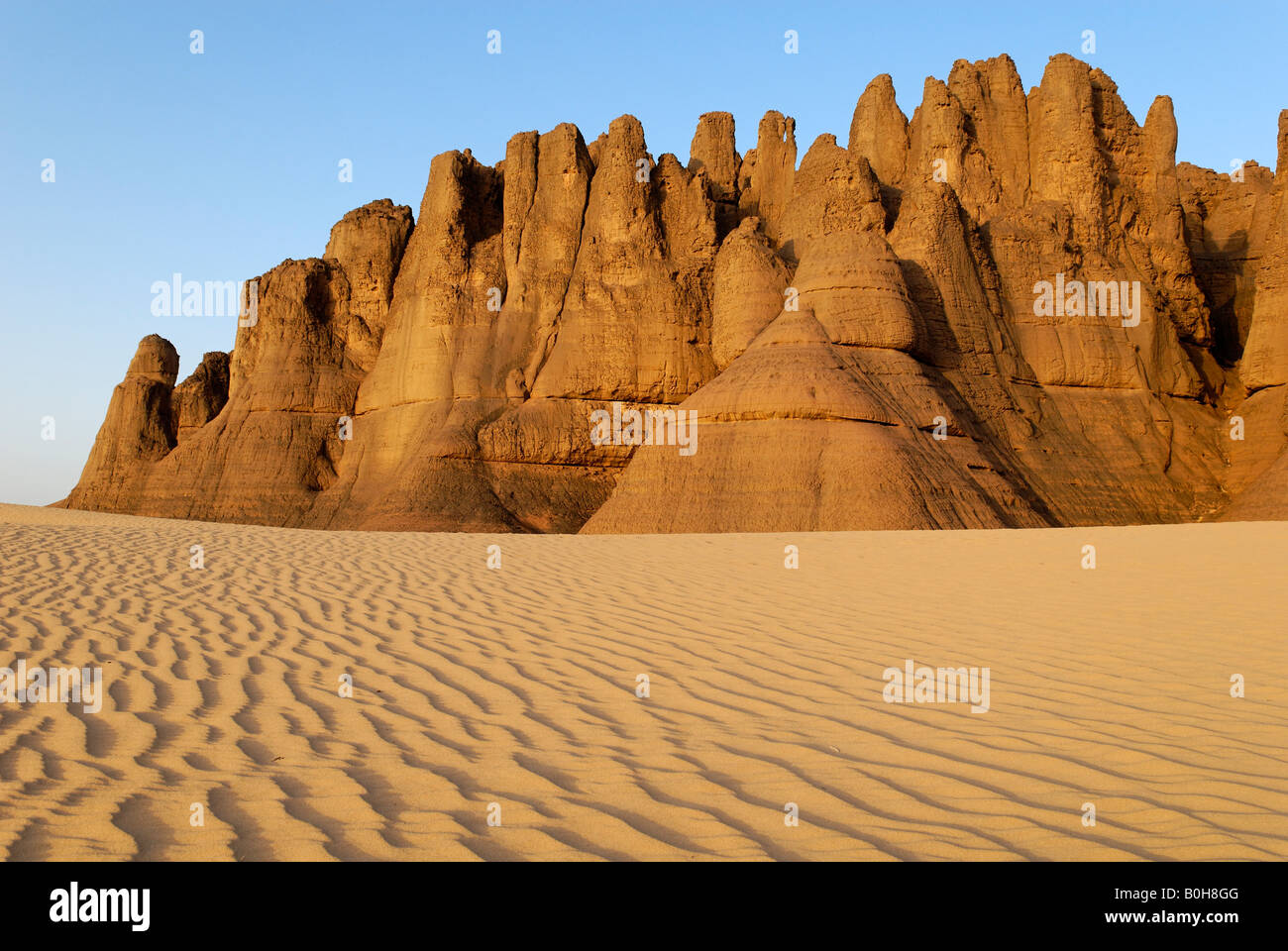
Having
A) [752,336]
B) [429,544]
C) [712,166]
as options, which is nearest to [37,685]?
[429,544]

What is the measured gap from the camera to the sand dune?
3191 mm

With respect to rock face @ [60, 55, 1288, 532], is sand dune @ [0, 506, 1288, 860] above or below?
below

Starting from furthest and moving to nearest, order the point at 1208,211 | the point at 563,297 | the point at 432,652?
the point at 1208,211 → the point at 563,297 → the point at 432,652

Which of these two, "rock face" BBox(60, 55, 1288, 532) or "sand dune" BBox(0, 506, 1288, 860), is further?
"rock face" BBox(60, 55, 1288, 532)

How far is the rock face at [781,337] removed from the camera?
86.7ft

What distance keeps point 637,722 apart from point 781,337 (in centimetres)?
2356

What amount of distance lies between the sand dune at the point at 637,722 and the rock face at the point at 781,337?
1579 cm

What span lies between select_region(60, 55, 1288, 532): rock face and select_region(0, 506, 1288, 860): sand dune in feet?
51.8

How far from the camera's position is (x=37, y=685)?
202 inches

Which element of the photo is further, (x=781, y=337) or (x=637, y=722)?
(x=781, y=337)

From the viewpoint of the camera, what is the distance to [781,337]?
89.7 ft
